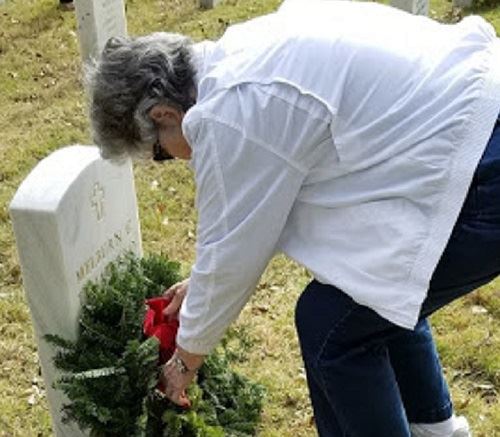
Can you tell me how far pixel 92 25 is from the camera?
5.23 m

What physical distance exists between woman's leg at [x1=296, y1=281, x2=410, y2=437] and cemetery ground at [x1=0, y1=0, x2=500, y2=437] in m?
0.84

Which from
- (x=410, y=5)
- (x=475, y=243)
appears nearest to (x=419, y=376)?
(x=475, y=243)

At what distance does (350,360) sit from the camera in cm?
226

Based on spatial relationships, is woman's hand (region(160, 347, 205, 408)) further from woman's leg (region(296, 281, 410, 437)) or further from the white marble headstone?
the white marble headstone

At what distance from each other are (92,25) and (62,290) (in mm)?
2941

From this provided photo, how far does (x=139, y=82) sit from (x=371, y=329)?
0.82m

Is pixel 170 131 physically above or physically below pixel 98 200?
above

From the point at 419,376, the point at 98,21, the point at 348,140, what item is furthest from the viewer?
the point at 98,21

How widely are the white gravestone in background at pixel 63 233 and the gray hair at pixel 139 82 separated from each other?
1.37ft

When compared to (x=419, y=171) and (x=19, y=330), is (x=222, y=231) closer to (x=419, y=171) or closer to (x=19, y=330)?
(x=419, y=171)

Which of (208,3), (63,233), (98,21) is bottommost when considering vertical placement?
(208,3)

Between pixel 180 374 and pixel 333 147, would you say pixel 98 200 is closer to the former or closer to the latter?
pixel 180 374

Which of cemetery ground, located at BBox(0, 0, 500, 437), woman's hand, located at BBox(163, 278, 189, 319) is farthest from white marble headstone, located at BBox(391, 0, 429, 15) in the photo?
woman's hand, located at BBox(163, 278, 189, 319)

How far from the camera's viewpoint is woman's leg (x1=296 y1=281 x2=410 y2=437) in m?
2.21
